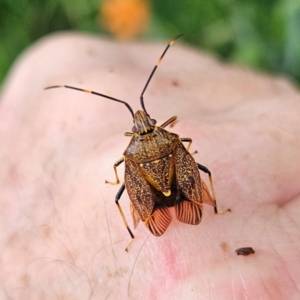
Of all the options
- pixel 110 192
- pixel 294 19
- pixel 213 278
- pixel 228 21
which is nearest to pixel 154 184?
pixel 110 192

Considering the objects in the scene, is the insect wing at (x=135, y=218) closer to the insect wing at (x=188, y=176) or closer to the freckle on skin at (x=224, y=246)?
the insect wing at (x=188, y=176)

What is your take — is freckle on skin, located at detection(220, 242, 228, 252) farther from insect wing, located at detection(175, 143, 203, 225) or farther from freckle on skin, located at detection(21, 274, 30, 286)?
freckle on skin, located at detection(21, 274, 30, 286)

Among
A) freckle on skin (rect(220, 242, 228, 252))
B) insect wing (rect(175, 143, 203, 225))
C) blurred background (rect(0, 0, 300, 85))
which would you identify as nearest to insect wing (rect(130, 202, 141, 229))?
insect wing (rect(175, 143, 203, 225))

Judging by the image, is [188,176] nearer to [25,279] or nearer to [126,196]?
[126,196]

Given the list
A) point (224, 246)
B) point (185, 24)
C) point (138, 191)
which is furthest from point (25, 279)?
point (185, 24)

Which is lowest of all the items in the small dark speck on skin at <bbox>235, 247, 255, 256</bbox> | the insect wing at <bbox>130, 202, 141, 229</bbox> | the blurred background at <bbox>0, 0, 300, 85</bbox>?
the small dark speck on skin at <bbox>235, 247, 255, 256</bbox>

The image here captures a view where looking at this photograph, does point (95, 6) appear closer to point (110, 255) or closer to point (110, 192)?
point (110, 192)

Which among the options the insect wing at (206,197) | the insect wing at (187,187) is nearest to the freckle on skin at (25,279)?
the insect wing at (187,187)
